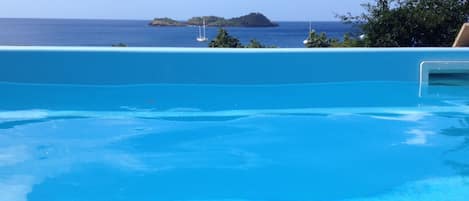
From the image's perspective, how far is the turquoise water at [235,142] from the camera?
2.85m

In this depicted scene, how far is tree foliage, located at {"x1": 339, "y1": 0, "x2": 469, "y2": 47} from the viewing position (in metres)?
7.16

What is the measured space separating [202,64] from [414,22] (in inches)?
123

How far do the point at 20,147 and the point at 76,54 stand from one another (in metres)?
1.83

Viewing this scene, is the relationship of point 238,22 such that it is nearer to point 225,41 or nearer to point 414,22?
point 225,41

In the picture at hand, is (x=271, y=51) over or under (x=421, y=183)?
over

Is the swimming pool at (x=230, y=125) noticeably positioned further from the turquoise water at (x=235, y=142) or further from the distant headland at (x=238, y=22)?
the distant headland at (x=238, y=22)

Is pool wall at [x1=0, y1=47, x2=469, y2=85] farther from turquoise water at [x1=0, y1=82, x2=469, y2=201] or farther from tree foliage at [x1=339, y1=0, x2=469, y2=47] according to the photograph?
tree foliage at [x1=339, y1=0, x2=469, y2=47]

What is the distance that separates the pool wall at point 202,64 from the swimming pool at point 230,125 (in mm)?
10

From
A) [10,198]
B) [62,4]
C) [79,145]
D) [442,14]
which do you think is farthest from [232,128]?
[62,4]

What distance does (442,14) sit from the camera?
288 inches

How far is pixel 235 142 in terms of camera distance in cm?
376

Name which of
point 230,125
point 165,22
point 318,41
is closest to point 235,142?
point 230,125

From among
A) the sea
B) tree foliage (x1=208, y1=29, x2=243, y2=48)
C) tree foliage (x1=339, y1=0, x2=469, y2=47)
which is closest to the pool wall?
tree foliage (x1=339, y1=0, x2=469, y2=47)

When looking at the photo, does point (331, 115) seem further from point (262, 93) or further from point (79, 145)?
point (79, 145)
